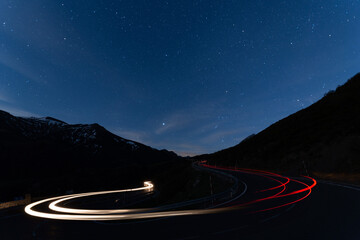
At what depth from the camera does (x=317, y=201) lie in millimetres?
11992

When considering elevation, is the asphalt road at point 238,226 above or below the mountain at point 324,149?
below

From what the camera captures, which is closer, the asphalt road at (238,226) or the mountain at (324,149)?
the asphalt road at (238,226)

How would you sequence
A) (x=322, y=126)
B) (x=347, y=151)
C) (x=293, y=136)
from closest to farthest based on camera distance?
(x=347, y=151) → (x=322, y=126) → (x=293, y=136)

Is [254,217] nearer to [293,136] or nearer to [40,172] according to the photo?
[293,136]

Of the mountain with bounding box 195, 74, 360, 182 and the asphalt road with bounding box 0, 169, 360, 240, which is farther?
the mountain with bounding box 195, 74, 360, 182

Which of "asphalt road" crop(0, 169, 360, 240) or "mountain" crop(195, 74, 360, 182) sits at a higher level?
"mountain" crop(195, 74, 360, 182)

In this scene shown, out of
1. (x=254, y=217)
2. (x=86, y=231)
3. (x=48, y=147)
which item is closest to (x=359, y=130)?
(x=254, y=217)

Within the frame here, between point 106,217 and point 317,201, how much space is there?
36.1ft

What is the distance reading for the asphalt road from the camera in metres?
7.10

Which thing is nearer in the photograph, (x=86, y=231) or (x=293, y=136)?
(x=86, y=231)

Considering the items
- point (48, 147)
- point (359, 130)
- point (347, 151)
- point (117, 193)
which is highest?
point (48, 147)

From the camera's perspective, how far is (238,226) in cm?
802

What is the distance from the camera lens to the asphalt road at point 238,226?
7.10 meters

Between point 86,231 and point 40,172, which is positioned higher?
point 40,172
